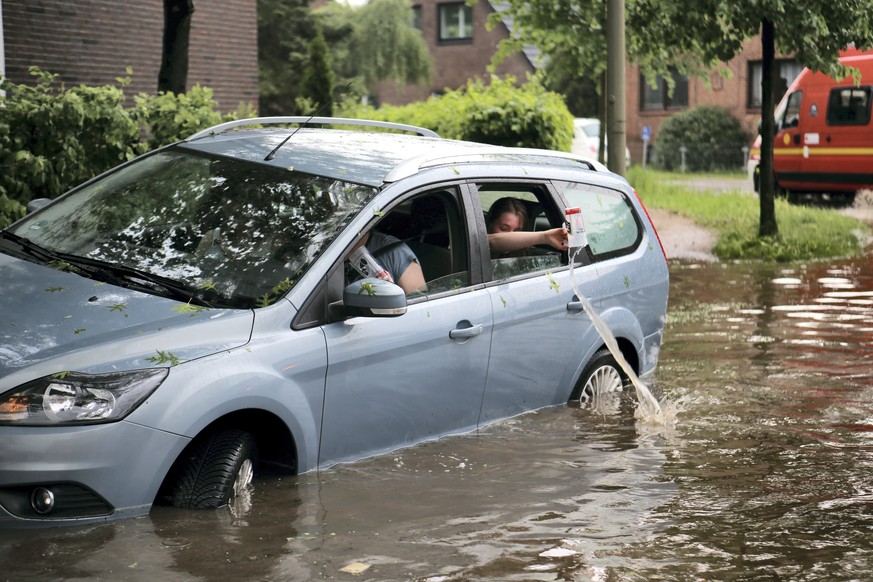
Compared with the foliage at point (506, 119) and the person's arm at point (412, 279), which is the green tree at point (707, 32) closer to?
the foliage at point (506, 119)

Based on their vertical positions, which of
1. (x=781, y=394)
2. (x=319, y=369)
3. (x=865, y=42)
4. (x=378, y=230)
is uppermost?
(x=865, y=42)

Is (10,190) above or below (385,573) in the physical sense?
above

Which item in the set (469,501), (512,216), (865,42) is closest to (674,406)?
(512,216)

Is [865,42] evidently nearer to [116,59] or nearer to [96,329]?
[116,59]

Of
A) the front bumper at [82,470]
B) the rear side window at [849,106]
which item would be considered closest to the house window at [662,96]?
the rear side window at [849,106]

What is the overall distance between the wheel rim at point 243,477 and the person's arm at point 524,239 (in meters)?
1.87

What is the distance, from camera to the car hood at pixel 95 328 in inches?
191

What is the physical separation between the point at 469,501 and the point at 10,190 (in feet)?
17.5

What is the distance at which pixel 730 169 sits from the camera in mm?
40094

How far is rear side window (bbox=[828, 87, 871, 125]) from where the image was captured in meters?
23.1

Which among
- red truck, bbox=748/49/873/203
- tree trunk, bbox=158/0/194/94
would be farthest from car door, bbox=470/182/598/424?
red truck, bbox=748/49/873/203

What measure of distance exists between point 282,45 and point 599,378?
1285 inches

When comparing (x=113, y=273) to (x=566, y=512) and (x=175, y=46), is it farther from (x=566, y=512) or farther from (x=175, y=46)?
(x=175, y=46)

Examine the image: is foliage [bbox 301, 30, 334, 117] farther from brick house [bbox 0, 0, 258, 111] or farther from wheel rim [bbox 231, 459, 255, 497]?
wheel rim [bbox 231, 459, 255, 497]
